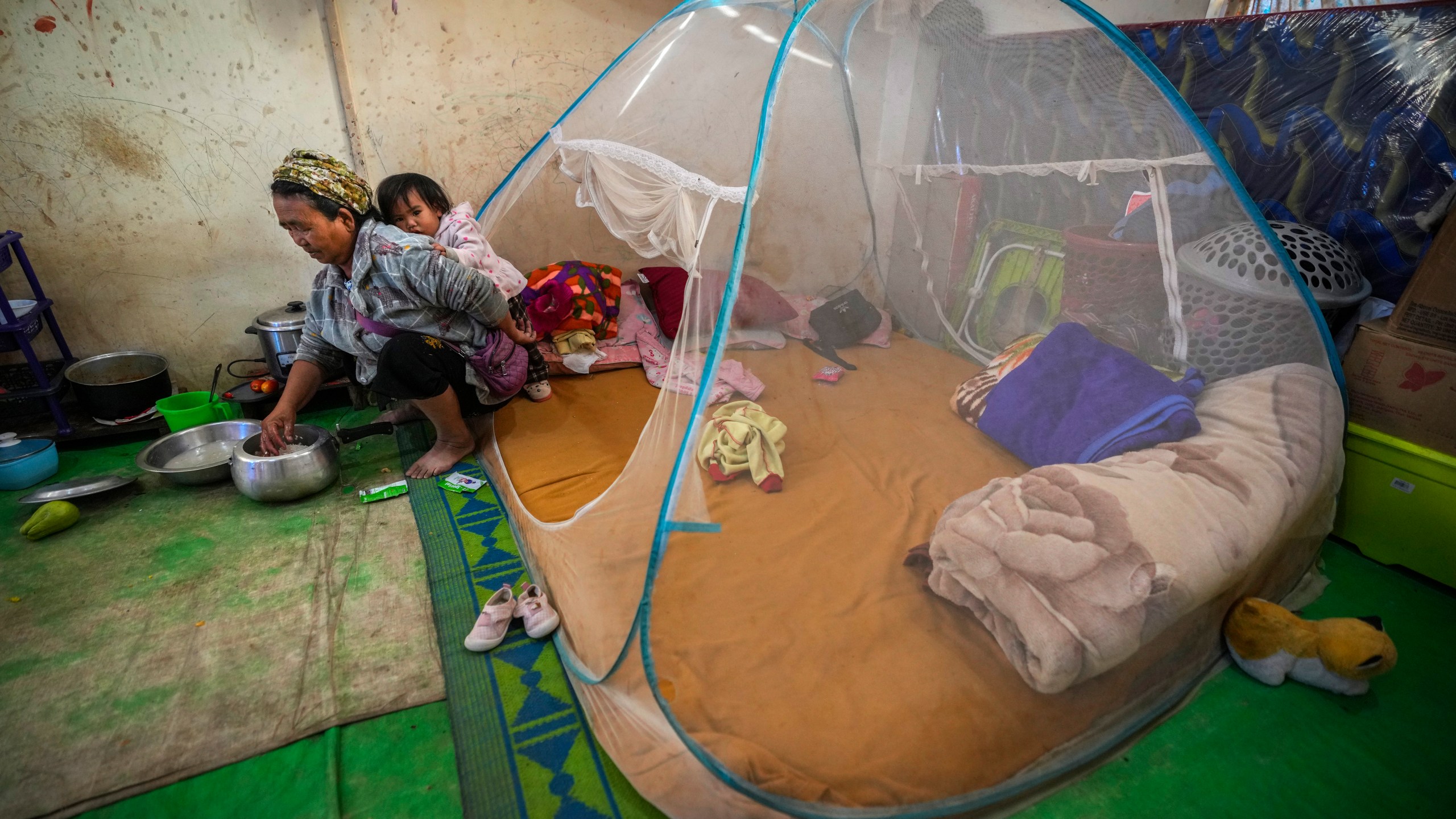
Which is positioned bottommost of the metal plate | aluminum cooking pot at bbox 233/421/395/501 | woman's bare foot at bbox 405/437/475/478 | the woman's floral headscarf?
woman's bare foot at bbox 405/437/475/478

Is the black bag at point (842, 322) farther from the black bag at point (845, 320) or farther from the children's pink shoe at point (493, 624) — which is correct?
the children's pink shoe at point (493, 624)

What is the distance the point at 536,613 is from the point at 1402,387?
2.10m

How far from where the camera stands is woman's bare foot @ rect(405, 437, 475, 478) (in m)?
1.98

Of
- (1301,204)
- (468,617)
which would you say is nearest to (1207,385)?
(1301,204)

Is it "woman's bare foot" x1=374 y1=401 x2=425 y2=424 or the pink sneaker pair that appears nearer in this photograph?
the pink sneaker pair

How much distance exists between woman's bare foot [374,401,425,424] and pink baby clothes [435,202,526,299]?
0.59 m

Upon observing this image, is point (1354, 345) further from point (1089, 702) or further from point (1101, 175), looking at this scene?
point (1089, 702)

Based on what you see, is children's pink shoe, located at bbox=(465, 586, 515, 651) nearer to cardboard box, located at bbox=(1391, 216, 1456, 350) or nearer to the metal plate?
the metal plate

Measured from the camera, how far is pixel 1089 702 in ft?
3.59

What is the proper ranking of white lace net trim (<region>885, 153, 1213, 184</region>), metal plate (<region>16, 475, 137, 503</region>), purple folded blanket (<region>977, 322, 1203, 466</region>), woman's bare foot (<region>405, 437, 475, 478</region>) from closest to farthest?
purple folded blanket (<region>977, 322, 1203, 466</region>) → white lace net trim (<region>885, 153, 1213, 184</region>) → metal plate (<region>16, 475, 137, 503</region>) → woman's bare foot (<region>405, 437, 475, 478</region>)

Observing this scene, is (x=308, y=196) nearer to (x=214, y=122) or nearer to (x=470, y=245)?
(x=470, y=245)

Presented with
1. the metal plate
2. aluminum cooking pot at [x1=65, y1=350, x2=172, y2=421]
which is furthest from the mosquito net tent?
aluminum cooking pot at [x1=65, y1=350, x2=172, y2=421]

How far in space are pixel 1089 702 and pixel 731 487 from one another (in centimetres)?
71

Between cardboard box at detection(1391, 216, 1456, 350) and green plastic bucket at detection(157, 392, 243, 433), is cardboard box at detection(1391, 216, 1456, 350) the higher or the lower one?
the higher one
